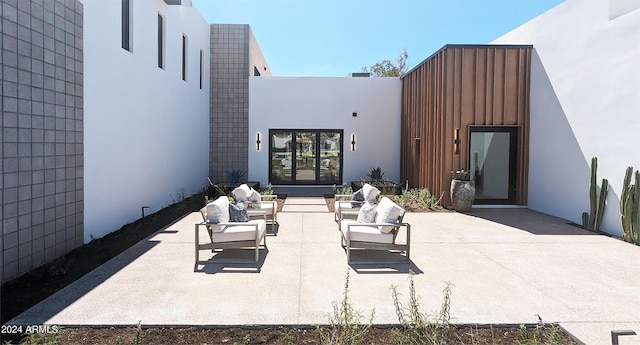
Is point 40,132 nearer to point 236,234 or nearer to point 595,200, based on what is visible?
point 236,234

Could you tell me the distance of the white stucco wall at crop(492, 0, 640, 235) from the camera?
262 inches

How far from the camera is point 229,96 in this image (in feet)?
46.5

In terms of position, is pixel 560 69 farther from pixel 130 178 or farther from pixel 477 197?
pixel 130 178

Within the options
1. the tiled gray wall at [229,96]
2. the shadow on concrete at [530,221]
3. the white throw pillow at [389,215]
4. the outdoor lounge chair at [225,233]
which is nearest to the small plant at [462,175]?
the shadow on concrete at [530,221]

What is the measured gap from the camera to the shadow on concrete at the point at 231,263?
4.83m

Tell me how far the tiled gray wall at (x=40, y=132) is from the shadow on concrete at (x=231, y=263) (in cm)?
207

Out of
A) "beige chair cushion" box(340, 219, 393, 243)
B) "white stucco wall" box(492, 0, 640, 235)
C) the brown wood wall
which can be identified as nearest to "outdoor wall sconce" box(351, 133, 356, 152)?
the brown wood wall

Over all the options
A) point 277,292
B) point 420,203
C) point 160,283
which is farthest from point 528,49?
point 160,283

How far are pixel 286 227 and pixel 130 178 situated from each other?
3451 millimetres

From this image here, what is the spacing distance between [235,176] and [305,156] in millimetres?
2761

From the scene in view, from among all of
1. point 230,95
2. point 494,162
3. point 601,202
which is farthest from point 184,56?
point 601,202

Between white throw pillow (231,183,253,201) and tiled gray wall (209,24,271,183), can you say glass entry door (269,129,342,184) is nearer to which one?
tiled gray wall (209,24,271,183)

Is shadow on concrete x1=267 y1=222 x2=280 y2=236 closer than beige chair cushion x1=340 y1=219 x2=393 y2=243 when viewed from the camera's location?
No

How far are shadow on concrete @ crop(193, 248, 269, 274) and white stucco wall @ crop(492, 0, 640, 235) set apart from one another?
22.2 ft
